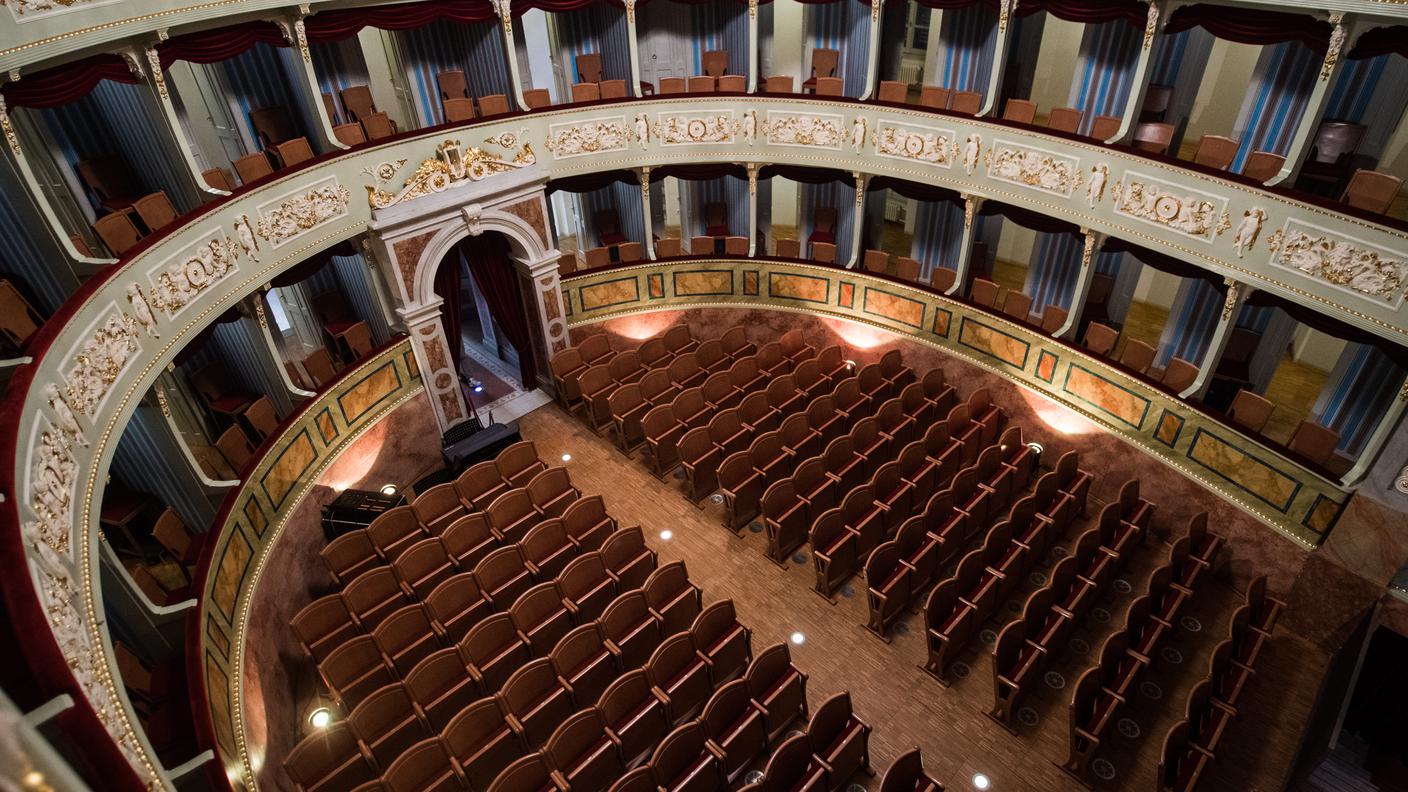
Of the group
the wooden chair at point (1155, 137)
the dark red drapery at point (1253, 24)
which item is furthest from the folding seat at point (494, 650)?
the dark red drapery at point (1253, 24)

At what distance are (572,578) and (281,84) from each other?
7639mm

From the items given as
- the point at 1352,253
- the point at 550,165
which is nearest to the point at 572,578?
the point at 550,165

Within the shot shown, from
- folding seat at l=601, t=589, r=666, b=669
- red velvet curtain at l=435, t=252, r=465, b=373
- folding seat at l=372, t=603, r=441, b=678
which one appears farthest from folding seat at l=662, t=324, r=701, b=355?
folding seat at l=372, t=603, r=441, b=678

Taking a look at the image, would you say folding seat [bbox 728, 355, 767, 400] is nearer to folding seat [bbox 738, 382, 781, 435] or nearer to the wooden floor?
folding seat [bbox 738, 382, 781, 435]

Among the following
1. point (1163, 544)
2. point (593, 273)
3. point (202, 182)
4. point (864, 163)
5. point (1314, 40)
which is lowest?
point (1163, 544)

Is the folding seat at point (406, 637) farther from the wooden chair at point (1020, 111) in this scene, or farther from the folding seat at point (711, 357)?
the wooden chair at point (1020, 111)

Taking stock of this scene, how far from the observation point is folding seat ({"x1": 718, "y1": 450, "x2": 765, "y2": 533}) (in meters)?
9.28

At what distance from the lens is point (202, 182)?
7570 mm

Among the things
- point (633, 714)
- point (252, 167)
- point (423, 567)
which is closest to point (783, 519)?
point (633, 714)

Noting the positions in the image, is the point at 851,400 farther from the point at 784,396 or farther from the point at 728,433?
the point at 728,433

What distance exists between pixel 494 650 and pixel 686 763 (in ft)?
7.35

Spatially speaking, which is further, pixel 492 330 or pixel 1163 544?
pixel 492 330

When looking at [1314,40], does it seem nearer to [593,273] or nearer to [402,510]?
[593,273]

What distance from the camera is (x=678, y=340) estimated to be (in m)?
12.4
